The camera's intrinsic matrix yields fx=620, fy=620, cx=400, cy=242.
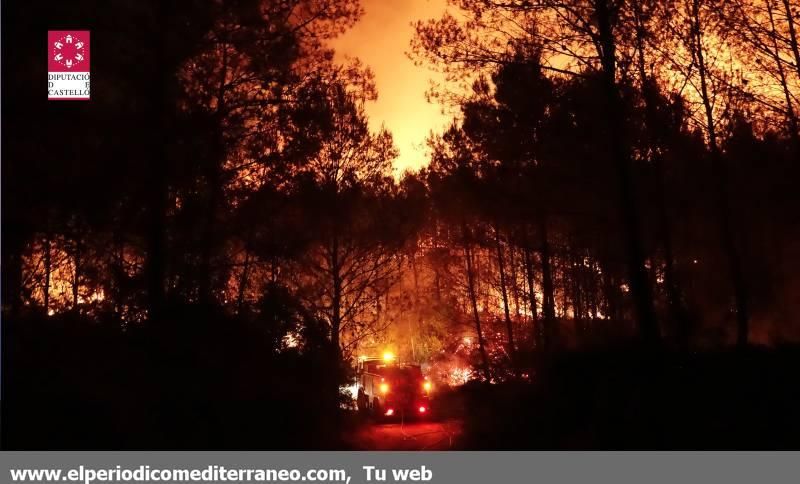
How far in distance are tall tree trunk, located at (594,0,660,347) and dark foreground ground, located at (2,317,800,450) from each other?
35.7 inches

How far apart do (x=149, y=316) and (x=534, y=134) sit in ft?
26.0

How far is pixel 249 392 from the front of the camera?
384 inches

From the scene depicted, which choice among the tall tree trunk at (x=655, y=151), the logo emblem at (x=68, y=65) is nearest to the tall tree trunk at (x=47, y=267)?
the logo emblem at (x=68, y=65)

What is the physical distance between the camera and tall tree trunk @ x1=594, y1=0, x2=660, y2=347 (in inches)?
429

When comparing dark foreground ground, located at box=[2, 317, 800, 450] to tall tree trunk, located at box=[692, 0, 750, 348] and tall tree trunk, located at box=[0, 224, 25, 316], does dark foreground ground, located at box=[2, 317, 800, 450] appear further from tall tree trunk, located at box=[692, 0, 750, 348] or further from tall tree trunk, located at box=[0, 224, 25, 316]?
tall tree trunk, located at box=[692, 0, 750, 348]

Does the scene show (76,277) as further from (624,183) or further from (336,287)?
(336,287)

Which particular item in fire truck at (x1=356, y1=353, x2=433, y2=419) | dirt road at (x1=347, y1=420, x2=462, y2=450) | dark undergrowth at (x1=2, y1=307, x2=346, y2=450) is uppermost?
dark undergrowth at (x1=2, y1=307, x2=346, y2=450)

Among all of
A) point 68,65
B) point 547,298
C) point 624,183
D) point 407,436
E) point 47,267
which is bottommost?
point 407,436

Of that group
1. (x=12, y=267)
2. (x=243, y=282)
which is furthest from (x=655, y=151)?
(x=12, y=267)

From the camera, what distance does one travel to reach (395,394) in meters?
20.8

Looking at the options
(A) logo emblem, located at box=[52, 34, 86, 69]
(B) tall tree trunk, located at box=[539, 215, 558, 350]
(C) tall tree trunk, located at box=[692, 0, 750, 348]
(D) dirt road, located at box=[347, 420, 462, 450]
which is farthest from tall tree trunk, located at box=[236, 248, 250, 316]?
(C) tall tree trunk, located at box=[692, 0, 750, 348]

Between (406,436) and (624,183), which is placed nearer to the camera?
(624,183)

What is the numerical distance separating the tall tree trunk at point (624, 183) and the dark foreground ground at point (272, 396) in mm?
908

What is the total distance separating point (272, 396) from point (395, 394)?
1095 cm
